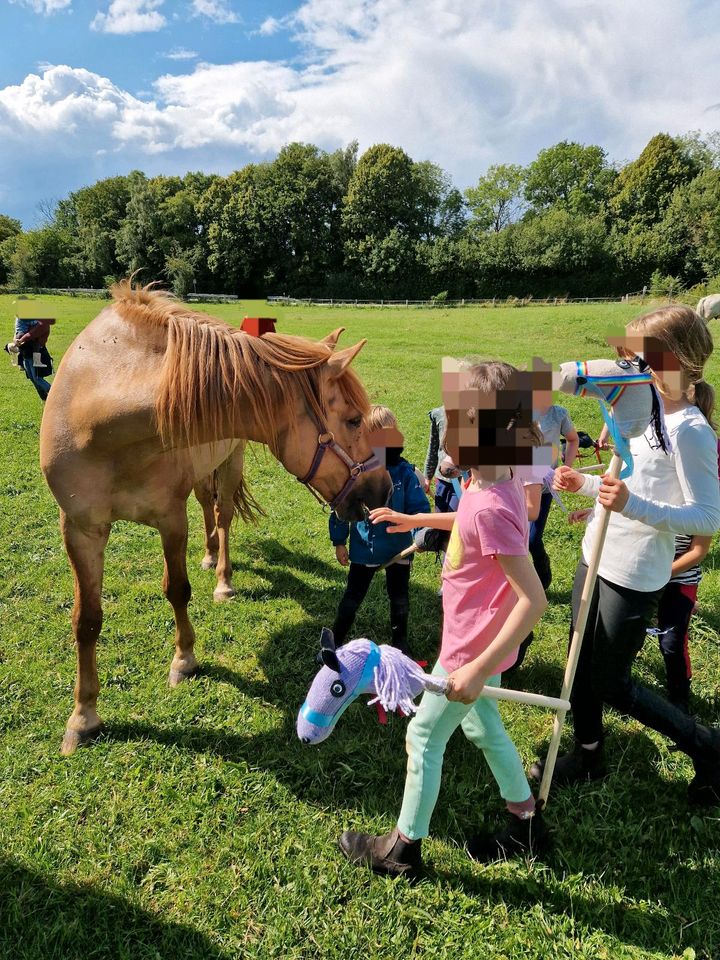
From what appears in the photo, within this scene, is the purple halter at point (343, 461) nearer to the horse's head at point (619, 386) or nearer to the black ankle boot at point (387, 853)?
the horse's head at point (619, 386)

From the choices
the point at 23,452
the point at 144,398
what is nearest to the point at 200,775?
the point at 144,398

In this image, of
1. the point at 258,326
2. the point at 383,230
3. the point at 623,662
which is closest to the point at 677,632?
the point at 623,662

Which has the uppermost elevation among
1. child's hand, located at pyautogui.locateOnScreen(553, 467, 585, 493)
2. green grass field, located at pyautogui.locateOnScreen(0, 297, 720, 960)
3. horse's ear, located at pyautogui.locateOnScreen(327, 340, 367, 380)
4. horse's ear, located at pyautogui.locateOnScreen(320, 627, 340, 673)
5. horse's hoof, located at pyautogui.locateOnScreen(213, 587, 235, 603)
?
horse's ear, located at pyautogui.locateOnScreen(327, 340, 367, 380)

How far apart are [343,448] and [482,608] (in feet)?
3.34

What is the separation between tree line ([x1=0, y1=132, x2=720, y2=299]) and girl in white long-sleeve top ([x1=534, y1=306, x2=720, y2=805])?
42432 millimetres

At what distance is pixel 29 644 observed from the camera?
3.65m

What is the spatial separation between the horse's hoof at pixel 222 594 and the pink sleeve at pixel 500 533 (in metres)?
3.07

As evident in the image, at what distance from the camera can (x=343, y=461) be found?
252cm

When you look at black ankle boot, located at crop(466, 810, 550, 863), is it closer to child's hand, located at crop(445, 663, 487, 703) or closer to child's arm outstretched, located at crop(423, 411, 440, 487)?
child's hand, located at crop(445, 663, 487, 703)

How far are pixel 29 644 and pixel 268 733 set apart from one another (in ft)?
6.16

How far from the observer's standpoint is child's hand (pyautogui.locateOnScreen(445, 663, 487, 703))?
171 cm

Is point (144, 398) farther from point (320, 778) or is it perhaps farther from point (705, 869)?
point (705, 869)

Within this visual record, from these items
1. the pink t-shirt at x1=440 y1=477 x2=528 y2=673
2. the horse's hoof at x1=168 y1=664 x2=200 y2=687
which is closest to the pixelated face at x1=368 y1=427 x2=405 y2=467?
the pink t-shirt at x1=440 y1=477 x2=528 y2=673

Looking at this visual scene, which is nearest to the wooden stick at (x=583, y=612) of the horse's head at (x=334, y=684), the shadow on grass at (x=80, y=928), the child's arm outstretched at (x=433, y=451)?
the horse's head at (x=334, y=684)
